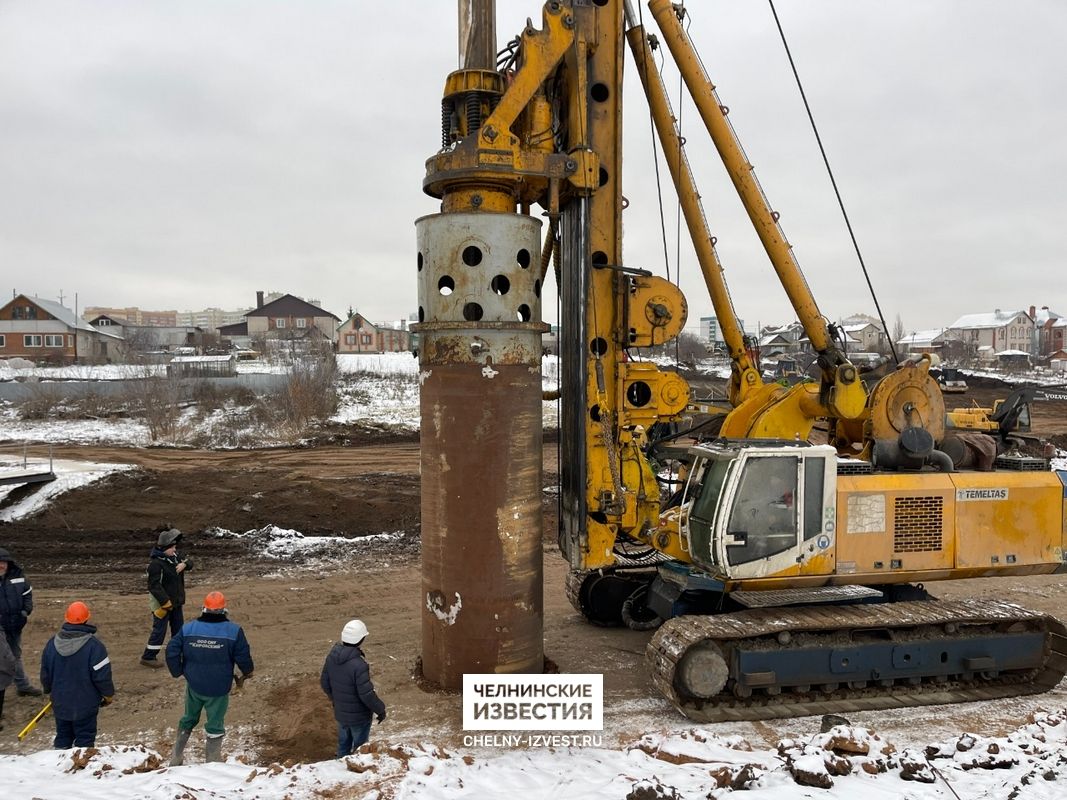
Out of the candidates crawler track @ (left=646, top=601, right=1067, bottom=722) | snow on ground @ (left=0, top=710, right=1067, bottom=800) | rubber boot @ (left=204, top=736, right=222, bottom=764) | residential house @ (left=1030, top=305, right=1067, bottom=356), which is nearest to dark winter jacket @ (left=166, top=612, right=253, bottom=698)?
rubber boot @ (left=204, top=736, right=222, bottom=764)

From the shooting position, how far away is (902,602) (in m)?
8.94

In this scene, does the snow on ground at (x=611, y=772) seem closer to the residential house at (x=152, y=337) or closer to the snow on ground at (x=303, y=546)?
the snow on ground at (x=303, y=546)

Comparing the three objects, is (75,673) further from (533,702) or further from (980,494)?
(980,494)

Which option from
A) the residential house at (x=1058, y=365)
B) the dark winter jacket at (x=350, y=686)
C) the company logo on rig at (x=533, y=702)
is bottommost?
the company logo on rig at (x=533, y=702)

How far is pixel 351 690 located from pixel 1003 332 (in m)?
119

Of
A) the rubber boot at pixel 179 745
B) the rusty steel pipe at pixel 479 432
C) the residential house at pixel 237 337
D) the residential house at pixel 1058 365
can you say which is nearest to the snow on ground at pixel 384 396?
the rusty steel pipe at pixel 479 432

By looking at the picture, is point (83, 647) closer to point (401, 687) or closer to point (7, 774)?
point (7, 774)

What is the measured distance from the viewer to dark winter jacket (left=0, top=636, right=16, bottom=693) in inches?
300

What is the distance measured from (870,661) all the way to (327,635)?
671cm

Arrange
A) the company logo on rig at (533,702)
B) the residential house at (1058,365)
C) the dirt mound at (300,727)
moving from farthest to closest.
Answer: the residential house at (1058,365) < the company logo on rig at (533,702) < the dirt mound at (300,727)

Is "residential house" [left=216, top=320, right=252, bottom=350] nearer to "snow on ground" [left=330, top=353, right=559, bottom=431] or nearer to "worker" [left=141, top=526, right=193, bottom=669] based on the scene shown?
"snow on ground" [left=330, top=353, right=559, bottom=431]

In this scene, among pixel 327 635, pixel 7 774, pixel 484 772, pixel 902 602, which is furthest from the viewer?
pixel 327 635

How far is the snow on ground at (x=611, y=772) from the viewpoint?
5906mm

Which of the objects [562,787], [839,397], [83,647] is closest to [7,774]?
[83,647]
